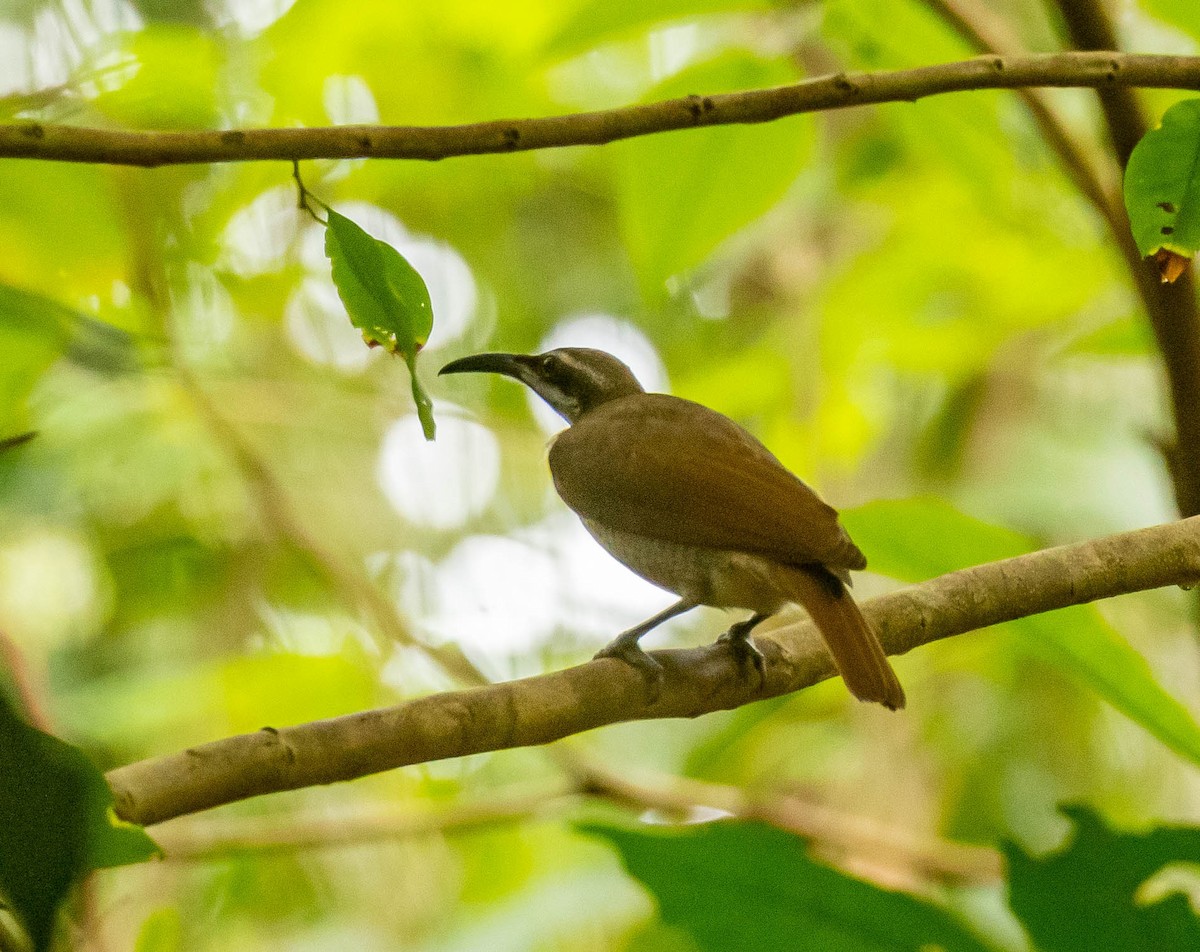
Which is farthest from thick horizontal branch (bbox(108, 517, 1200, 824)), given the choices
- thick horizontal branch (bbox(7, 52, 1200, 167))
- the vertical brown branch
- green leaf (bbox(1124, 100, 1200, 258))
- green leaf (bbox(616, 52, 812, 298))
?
green leaf (bbox(616, 52, 812, 298))

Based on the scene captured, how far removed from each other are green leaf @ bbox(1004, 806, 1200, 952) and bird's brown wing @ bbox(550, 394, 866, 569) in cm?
62

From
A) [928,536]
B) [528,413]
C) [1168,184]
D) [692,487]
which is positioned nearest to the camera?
[1168,184]

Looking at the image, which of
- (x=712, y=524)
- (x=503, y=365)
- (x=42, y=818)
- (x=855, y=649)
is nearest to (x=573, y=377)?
(x=503, y=365)

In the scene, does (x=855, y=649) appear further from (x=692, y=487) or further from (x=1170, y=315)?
(x=1170, y=315)

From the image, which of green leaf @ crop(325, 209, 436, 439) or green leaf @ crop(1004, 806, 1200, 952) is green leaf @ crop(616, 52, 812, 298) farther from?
green leaf @ crop(1004, 806, 1200, 952)

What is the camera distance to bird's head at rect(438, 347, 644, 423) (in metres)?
3.35

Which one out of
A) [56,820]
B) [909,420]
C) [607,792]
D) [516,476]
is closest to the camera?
[56,820]

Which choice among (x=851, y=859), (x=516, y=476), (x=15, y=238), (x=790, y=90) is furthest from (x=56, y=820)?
(x=516, y=476)

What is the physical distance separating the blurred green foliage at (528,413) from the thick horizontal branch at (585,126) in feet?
1.35

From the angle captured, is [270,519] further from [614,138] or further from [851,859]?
[614,138]

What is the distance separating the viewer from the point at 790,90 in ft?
5.07

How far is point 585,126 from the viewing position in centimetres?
146

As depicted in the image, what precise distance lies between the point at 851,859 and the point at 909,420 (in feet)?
8.50

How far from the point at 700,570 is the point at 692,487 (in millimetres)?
174
